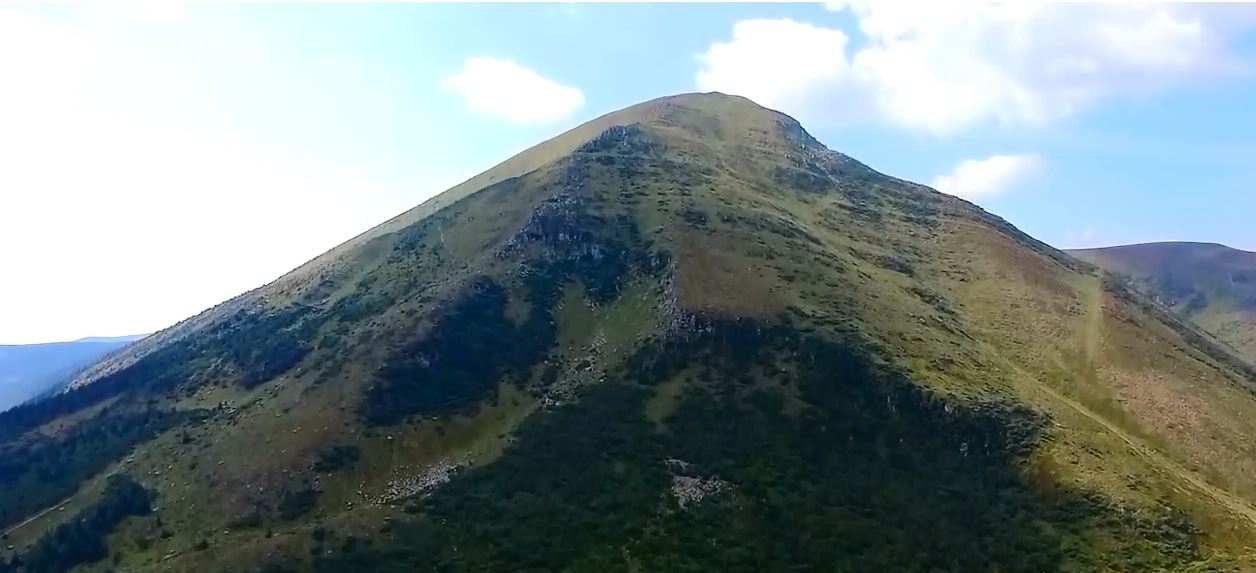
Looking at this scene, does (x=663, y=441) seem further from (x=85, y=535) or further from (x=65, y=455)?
(x=65, y=455)

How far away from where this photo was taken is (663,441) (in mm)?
152375

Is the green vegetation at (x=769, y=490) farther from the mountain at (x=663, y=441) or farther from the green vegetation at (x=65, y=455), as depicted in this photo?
the green vegetation at (x=65, y=455)

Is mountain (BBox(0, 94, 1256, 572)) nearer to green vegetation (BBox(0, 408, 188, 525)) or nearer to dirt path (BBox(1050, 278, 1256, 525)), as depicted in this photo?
green vegetation (BBox(0, 408, 188, 525))

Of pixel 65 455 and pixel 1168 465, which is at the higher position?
pixel 65 455

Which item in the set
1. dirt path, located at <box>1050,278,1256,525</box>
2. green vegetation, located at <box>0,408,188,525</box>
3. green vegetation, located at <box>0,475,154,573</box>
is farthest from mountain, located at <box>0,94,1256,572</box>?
dirt path, located at <box>1050,278,1256,525</box>

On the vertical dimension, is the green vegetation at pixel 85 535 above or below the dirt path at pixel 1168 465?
above

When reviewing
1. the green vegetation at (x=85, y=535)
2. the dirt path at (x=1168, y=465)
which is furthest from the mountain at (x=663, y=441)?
the dirt path at (x=1168, y=465)

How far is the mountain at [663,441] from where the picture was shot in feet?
437

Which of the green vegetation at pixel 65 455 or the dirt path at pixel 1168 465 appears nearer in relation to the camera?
the dirt path at pixel 1168 465

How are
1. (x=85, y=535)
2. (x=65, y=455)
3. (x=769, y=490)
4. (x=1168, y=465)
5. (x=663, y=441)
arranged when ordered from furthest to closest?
(x=65, y=455)
(x=663, y=441)
(x=1168, y=465)
(x=85, y=535)
(x=769, y=490)

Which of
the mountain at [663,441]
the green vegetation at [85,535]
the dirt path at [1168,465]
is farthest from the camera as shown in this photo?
the green vegetation at [85,535]

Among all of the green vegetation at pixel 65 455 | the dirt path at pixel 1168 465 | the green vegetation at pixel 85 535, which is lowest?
the dirt path at pixel 1168 465

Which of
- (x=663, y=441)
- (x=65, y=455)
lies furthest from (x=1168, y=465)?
(x=65, y=455)

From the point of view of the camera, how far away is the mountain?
13325 centimetres
